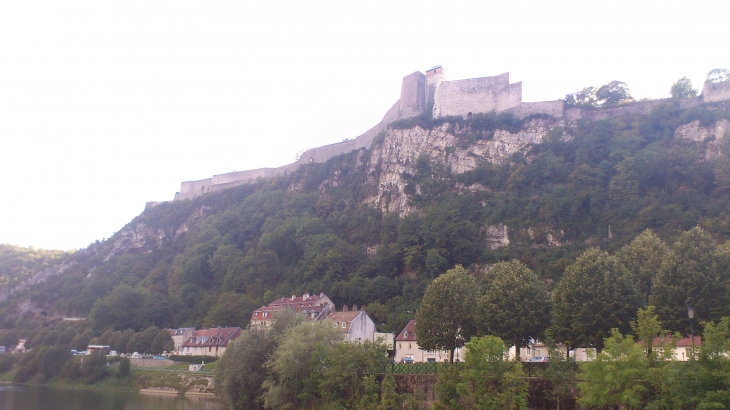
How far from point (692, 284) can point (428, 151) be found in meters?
54.3

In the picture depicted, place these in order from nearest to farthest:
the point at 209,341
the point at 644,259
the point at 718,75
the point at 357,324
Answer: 1. the point at 644,259
2. the point at 357,324
3. the point at 718,75
4. the point at 209,341

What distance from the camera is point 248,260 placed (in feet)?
277

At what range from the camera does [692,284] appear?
93.6ft

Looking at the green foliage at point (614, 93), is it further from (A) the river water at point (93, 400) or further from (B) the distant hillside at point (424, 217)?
(A) the river water at point (93, 400)

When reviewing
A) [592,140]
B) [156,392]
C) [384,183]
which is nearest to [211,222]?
[384,183]

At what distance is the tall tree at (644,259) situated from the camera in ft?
113

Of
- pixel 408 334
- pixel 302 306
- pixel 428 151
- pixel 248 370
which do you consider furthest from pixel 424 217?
pixel 248 370

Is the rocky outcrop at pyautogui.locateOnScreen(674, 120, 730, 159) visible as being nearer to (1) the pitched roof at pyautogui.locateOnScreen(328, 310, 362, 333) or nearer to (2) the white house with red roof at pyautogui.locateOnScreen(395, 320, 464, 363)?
(2) the white house with red roof at pyautogui.locateOnScreen(395, 320, 464, 363)

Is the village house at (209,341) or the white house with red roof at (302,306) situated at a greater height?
the white house with red roof at (302,306)

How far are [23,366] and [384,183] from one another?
5141 centimetres

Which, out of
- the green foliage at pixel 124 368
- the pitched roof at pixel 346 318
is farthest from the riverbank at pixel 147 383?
the pitched roof at pixel 346 318

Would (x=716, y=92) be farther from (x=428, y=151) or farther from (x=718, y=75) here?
(x=428, y=151)

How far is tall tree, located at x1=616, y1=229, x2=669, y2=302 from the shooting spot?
34562 mm

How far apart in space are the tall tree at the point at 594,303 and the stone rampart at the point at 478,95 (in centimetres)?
5124
